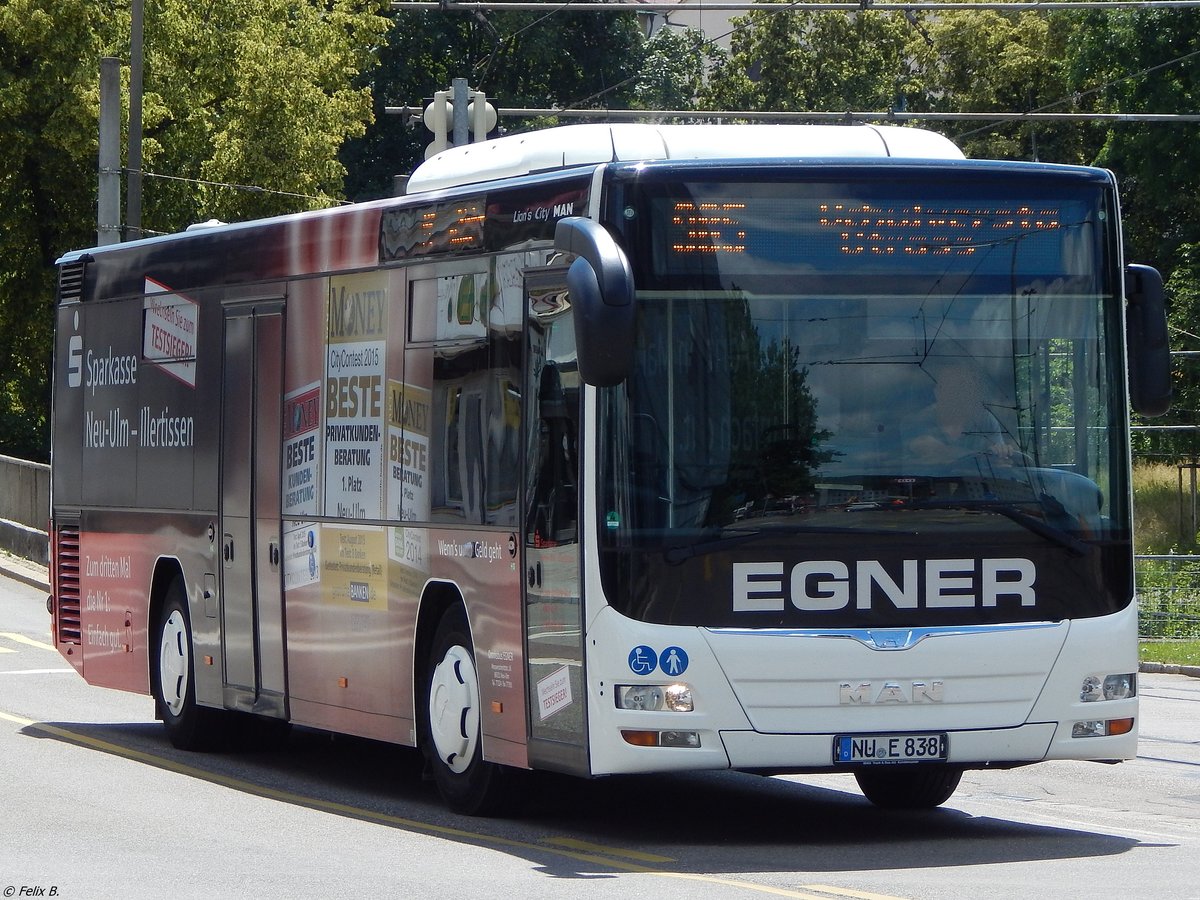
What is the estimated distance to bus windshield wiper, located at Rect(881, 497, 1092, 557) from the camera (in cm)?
980

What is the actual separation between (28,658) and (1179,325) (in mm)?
30013

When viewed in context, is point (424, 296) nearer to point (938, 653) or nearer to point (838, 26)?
point (938, 653)

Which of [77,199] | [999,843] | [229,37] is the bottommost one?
[999,843]

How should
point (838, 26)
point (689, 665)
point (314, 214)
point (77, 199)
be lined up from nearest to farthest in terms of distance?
point (689, 665) → point (314, 214) → point (77, 199) → point (838, 26)

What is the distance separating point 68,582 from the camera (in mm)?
16312

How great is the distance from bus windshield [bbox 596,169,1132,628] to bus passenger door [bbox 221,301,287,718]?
3986 millimetres

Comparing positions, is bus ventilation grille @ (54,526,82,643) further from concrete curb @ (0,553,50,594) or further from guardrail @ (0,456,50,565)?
guardrail @ (0,456,50,565)

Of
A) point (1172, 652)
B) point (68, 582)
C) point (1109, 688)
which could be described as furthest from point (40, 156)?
point (1109, 688)

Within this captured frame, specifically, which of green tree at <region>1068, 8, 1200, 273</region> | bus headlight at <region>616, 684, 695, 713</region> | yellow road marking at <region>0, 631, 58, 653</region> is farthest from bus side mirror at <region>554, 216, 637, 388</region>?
green tree at <region>1068, 8, 1200, 273</region>

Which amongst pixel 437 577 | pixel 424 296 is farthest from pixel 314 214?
pixel 437 577

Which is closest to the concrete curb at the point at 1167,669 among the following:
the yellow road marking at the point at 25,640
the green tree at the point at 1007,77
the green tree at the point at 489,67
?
the yellow road marking at the point at 25,640

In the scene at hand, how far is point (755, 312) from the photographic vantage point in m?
9.73

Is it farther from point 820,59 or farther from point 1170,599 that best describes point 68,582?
point 820,59

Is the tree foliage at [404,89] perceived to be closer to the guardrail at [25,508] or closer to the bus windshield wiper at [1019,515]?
the guardrail at [25,508]
